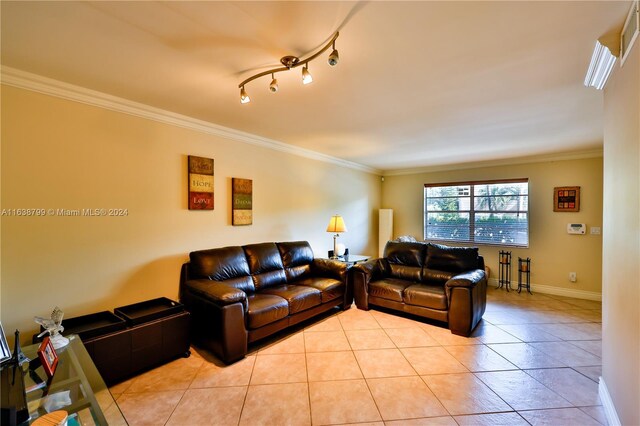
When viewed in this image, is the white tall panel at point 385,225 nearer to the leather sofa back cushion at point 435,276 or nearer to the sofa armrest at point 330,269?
the leather sofa back cushion at point 435,276

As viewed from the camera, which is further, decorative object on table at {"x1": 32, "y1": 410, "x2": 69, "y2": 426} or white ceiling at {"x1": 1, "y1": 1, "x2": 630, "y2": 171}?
white ceiling at {"x1": 1, "y1": 1, "x2": 630, "y2": 171}

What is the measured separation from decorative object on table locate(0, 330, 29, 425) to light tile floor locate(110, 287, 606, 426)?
82 cm

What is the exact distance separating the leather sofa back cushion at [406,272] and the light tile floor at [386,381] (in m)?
0.81

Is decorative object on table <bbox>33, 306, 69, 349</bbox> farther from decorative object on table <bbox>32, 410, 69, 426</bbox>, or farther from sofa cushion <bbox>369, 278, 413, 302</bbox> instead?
sofa cushion <bbox>369, 278, 413, 302</bbox>

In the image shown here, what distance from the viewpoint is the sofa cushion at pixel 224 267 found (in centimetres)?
306

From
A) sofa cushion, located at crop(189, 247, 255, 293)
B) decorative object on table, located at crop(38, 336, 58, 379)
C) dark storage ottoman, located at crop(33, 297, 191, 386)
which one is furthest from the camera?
sofa cushion, located at crop(189, 247, 255, 293)

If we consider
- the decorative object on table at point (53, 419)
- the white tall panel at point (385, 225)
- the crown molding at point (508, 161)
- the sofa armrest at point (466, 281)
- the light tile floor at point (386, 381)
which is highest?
the crown molding at point (508, 161)

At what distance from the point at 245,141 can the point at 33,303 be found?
271 cm

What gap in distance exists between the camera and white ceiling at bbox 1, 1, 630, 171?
1510 mm

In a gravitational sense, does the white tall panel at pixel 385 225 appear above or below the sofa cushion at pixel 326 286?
above

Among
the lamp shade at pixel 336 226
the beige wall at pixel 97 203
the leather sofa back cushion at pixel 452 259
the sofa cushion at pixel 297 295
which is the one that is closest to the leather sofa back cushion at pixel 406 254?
the leather sofa back cushion at pixel 452 259

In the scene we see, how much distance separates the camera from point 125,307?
8.66 feet

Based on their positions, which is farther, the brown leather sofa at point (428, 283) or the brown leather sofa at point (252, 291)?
the brown leather sofa at point (428, 283)

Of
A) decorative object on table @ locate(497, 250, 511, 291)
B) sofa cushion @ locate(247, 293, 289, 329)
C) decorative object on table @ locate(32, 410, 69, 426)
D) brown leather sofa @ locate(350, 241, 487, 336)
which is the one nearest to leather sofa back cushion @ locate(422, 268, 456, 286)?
brown leather sofa @ locate(350, 241, 487, 336)
